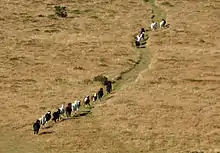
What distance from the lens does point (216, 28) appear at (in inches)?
2921

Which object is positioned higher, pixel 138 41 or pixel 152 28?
pixel 152 28

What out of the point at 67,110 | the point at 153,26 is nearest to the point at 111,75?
the point at 67,110

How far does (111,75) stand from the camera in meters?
54.1

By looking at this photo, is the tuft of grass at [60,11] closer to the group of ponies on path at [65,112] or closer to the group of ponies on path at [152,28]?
the group of ponies on path at [152,28]

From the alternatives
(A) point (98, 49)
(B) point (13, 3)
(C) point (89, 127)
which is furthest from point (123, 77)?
(B) point (13, 3)

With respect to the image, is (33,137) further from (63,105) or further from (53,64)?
(53,64)

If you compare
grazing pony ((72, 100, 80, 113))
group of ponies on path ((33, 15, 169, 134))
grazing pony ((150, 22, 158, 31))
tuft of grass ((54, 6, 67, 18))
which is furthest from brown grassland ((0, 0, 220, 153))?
grazing pony ((150, 22, 158, 31))

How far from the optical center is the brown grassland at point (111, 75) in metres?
39.2

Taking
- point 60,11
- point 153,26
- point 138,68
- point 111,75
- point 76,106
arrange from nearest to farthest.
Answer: point 76,106 < point 111,75 < point 138,68 < point 153,26 < point 60,11

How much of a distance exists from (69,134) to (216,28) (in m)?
40.1

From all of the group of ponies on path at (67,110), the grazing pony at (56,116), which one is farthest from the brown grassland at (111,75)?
the group of ponies on path at (67,110)

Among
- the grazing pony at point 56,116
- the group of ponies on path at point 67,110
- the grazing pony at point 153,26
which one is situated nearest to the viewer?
the group of ponies on path at point 67,110

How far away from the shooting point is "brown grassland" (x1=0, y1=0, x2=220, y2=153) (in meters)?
39.2

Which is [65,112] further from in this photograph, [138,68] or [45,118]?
[138,68]
